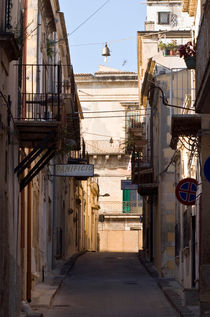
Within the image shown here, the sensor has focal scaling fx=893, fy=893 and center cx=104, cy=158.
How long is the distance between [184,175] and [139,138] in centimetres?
1602

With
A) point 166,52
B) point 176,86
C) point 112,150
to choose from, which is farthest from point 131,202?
point 176,86

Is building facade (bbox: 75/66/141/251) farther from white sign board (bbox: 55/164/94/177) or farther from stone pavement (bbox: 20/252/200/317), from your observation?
white sign board (bbox: 55/164/94/177)

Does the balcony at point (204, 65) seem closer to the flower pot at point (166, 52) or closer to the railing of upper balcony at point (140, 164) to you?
the flower pot at point (166, 52)

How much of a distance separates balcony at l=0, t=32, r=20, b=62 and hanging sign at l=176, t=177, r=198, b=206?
5.15 metres

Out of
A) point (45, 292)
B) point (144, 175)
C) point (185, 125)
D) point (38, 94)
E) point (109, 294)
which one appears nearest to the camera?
point (185, 125)

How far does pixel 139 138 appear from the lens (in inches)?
1650

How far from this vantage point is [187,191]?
19062mm

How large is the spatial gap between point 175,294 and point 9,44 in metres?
9.54

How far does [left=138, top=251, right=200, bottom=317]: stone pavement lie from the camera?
58.8 feet

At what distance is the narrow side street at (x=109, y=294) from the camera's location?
1967 cm

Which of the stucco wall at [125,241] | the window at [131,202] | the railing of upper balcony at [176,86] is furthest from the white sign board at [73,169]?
the window at [131,202]

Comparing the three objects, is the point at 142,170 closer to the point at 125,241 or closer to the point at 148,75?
the point at 148,75

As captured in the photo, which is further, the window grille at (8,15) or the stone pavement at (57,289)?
the stone pavement at (57,289)

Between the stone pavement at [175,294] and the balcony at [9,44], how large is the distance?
597 centimetres
